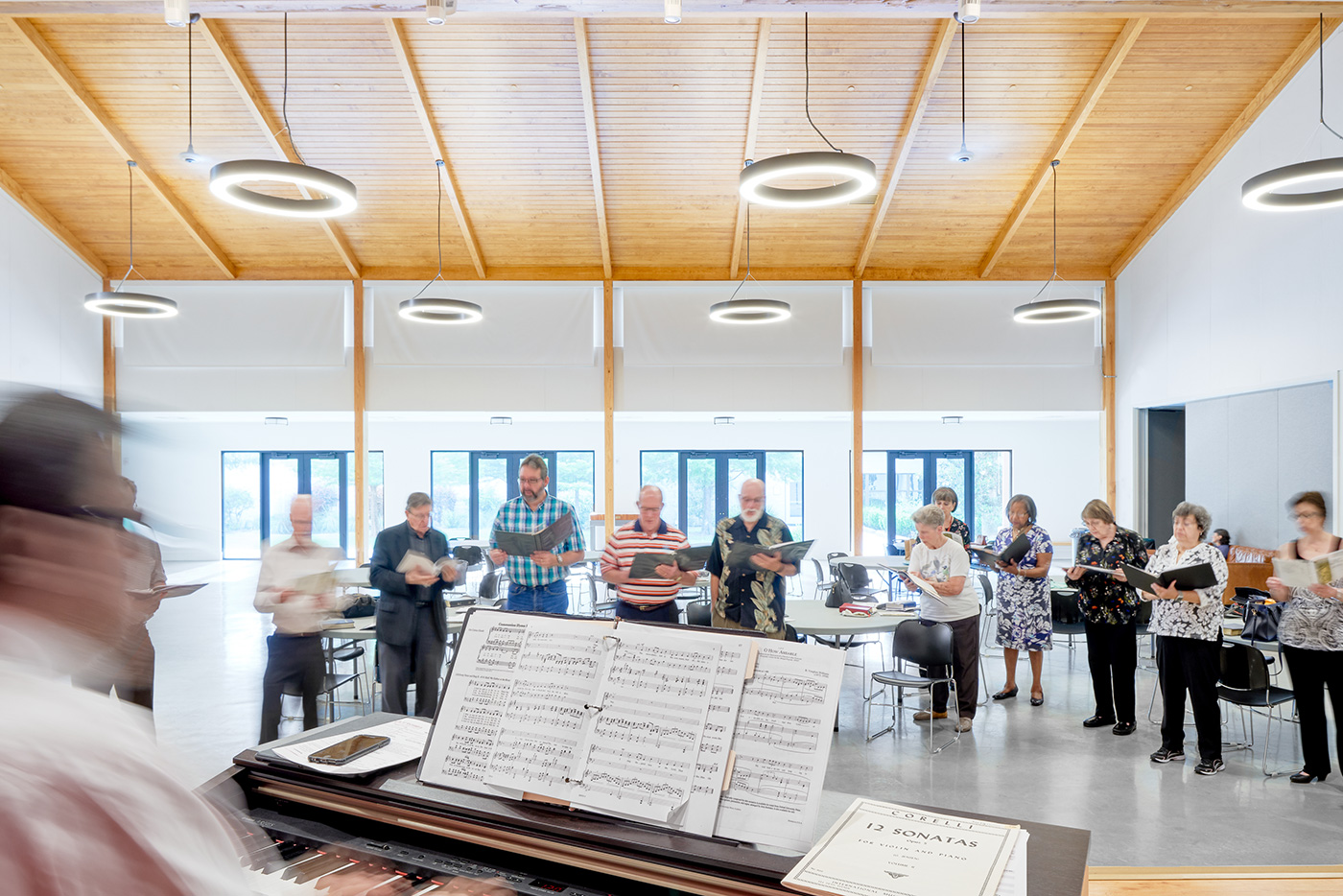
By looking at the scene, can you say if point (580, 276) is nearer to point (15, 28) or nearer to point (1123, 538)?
point (15, 28)

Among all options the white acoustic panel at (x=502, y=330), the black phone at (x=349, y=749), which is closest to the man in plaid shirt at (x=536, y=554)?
the black phone at (x=349, y=749)

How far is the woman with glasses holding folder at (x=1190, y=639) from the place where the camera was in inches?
188

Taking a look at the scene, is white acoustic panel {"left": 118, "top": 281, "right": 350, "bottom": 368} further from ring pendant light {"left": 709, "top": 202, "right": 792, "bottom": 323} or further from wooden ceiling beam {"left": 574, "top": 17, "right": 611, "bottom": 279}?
ring pendant light {"left": 709, "top": 202, "right": 792, "bottom": 323}

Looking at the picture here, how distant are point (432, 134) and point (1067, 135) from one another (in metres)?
6.54

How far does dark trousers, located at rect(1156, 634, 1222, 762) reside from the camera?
4.79 meters

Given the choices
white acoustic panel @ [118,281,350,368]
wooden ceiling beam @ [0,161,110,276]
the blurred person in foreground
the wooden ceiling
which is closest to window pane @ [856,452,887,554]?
the wooden ceiling

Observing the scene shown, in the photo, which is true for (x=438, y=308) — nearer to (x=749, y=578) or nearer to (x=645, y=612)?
(x=645, y=612)

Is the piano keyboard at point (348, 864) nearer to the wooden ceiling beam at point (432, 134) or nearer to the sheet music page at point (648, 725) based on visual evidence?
the sheet music page at point (648, 725)

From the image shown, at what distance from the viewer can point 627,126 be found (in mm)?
8523

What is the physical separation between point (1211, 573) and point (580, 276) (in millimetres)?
8282

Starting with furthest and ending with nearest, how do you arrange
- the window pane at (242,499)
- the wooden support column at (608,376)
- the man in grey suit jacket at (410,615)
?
1. the window pane at (242,499)
2. the wooden support column at (608,376)
3. the man in grey suit jacket at (410,615)

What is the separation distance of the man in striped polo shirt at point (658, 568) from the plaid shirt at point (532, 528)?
28 centimetres

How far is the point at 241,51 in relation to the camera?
24.9ft

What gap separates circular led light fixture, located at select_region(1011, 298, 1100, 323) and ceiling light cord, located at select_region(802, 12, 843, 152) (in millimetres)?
2622
